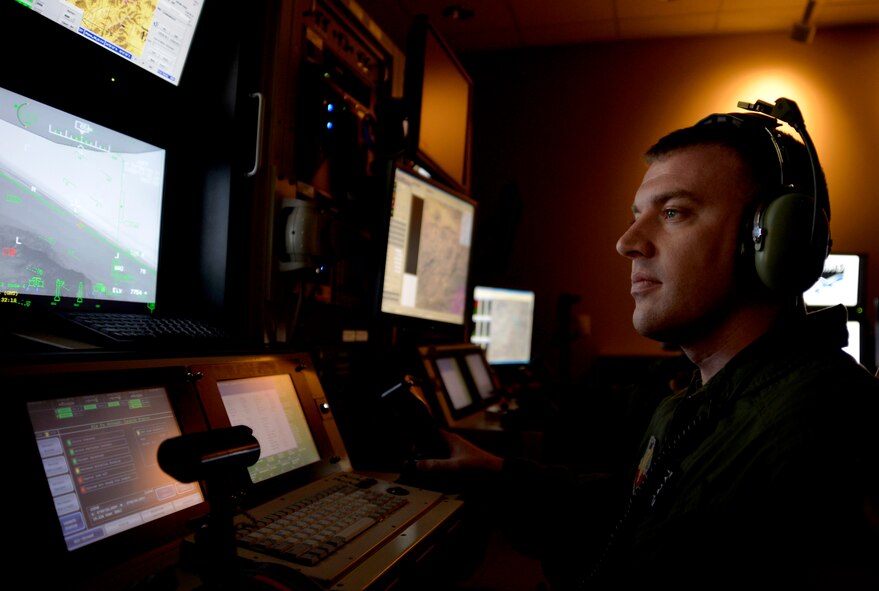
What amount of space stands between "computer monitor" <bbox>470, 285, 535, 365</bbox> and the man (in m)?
1.62

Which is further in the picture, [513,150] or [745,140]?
[513,150]

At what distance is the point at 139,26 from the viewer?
1.09 m

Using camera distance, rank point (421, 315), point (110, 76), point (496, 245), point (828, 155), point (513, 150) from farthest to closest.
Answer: point (513, 150)
point (828, 155)
point (496, 245)
point (421, 315)
point (110, 76)

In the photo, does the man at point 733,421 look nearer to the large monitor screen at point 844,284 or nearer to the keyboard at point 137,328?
the keyboard at point 137,328

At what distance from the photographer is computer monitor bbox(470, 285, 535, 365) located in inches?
109

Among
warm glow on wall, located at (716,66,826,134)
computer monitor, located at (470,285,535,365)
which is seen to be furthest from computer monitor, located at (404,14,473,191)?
warm glow on wall, located at (716,66,826,134)

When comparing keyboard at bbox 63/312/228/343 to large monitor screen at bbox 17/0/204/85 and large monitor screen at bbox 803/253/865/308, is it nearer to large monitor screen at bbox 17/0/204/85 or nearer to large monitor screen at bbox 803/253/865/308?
large monitor screen at bbox 17/0/204/85

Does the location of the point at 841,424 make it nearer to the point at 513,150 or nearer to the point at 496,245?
the point at 496,245

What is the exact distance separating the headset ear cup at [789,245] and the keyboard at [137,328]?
917mm

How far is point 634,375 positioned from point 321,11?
109 inches

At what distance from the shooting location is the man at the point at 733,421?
61 cm

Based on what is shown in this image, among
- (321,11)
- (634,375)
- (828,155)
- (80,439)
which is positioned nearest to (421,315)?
(321,11)

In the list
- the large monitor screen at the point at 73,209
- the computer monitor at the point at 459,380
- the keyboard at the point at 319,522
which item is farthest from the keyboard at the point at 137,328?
the computer monitor at the point at 459,380

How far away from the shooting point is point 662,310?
0.93 meters
